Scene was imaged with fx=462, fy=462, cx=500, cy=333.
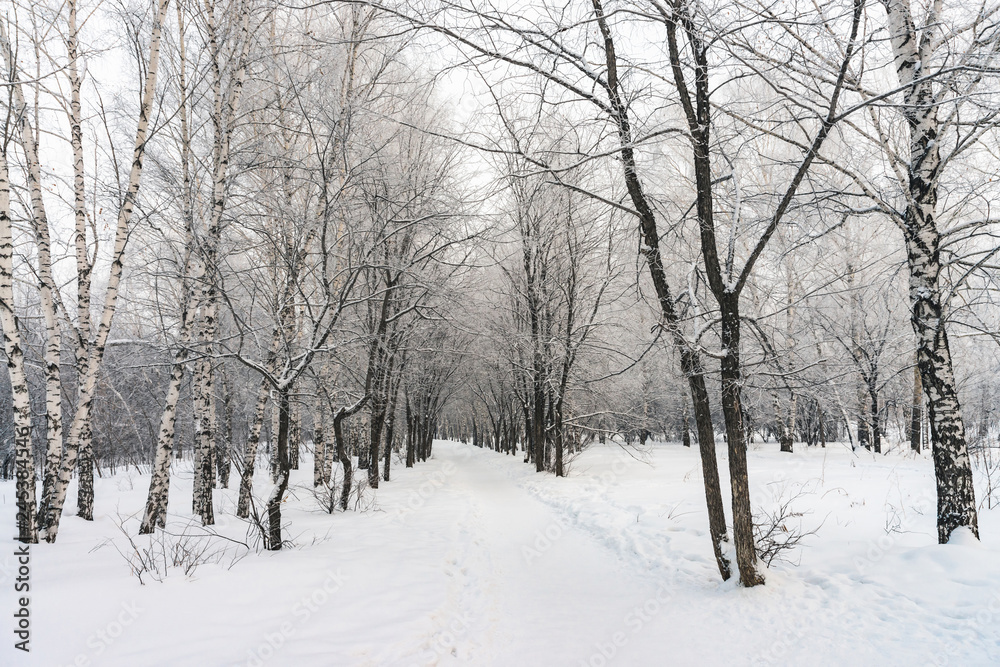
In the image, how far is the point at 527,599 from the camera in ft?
16.1

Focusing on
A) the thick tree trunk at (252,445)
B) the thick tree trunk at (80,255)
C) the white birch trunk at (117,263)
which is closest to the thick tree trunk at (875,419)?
the thick tree trunk at (252,445)

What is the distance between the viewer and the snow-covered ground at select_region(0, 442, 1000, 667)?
3.23 m

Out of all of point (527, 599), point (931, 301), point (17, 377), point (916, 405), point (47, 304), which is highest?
point (47, 304)

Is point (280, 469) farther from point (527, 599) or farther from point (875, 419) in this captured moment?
point (875, 419)

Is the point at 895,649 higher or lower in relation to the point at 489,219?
lower

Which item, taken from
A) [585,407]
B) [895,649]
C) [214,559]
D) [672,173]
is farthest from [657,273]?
[585,407]

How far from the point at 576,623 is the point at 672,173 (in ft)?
16.6

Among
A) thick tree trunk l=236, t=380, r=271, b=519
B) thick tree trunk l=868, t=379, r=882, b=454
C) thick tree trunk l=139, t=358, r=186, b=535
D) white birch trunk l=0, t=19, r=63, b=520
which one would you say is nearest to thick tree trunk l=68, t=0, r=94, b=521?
white birch trunk l=0, t=19, r=63, b=520

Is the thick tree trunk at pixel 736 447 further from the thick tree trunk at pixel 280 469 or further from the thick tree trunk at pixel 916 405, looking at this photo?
the thick tree trunk at pixel 916 405

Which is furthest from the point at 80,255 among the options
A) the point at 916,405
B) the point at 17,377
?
the point at 916,405

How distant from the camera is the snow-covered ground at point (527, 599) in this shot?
3229mm

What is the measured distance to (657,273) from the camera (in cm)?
520

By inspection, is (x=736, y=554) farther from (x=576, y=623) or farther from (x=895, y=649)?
(x=576, y=623)

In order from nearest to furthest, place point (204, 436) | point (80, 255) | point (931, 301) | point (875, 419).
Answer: point (875, 419) < point (931, 301) < point (80, 255) < point (204, 436)
